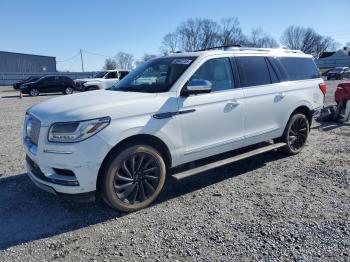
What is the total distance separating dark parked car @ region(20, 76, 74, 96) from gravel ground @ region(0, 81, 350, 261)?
71.7 ft

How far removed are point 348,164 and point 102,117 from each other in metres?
4.43

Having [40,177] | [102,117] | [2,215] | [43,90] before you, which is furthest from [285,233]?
[43,90]

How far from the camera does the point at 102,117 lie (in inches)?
142

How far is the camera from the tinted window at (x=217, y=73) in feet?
15.1

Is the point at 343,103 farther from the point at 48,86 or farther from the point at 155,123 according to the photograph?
the point at 48,86

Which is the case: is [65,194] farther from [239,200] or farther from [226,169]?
[226,169]

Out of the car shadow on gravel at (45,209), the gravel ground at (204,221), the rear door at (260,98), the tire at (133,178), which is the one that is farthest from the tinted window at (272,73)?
the tire at (133,178)

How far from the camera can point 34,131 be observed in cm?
391

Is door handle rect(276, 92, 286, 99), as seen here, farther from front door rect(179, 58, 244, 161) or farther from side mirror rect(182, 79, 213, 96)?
side mirror rect(182, 79, 213, 96)

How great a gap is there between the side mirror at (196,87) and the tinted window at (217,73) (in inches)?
9.0

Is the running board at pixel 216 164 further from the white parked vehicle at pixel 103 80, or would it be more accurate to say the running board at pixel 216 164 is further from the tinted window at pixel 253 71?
the white parked vehicle at pixel 103 80

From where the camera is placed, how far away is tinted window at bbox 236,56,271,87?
5079mm

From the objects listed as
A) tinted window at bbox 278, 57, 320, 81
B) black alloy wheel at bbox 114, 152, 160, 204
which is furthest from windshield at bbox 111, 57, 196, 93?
tinted window at bbox 278, 57, 320, 81

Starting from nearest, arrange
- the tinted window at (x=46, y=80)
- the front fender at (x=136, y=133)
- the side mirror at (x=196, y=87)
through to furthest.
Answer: the front fender at (x=136, y=133)
the side mirror at (x=196, y=87)
the tinted window at (x=46, y=80)
